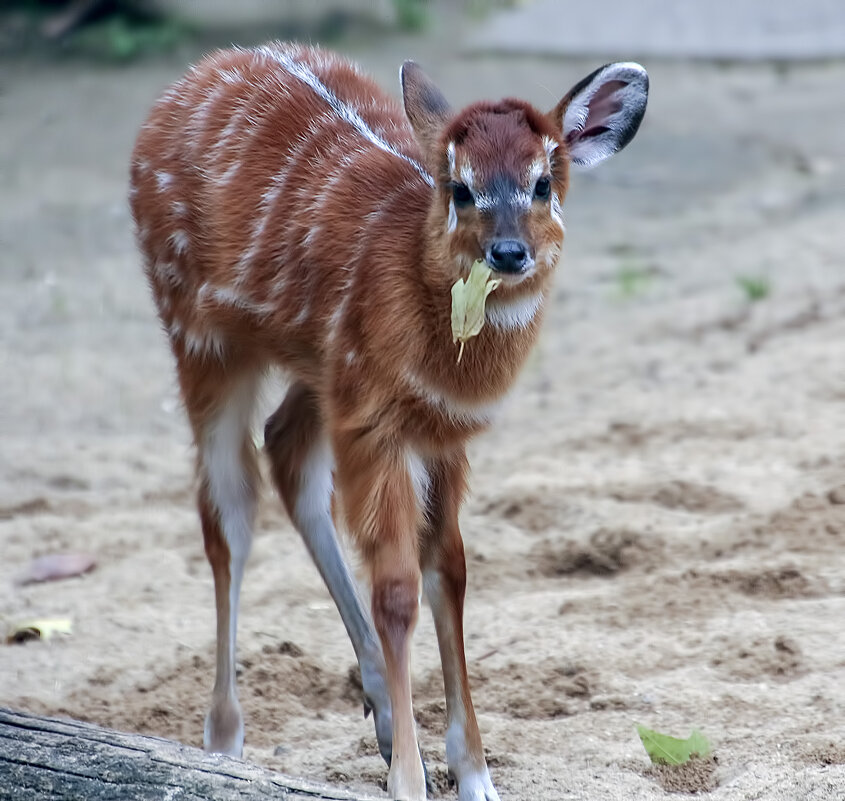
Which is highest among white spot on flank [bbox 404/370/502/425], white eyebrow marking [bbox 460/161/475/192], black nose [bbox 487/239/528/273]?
white eyebrow marking [bbox 460/161/475/192]

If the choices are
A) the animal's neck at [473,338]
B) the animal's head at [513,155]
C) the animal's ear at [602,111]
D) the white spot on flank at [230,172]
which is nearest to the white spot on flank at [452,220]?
the animal's head at [513,155]

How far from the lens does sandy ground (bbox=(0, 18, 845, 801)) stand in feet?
14.8

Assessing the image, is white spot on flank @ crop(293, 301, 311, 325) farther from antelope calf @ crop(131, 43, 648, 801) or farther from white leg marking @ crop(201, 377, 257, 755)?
white leg marking @ crop(201, 377, 257, 755)

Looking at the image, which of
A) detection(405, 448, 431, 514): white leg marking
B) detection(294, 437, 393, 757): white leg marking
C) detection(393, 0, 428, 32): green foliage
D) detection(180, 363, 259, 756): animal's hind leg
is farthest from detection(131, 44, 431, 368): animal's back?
detection(393, 0, 428, 32): green foliage

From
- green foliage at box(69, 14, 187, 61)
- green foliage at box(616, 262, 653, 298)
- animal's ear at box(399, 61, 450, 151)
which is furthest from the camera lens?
green foliage at box(69, 14, 187, 61)

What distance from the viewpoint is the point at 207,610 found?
5.55m

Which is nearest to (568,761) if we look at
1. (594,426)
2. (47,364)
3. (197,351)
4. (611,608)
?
(611,608)

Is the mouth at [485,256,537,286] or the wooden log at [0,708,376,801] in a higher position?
the mouth at [485,256,537,286]

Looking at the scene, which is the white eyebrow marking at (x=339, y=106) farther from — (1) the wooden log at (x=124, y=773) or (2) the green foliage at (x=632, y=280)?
(2) the green foliage at (x=632, y=280)

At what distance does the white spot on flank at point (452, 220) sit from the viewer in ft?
13.3

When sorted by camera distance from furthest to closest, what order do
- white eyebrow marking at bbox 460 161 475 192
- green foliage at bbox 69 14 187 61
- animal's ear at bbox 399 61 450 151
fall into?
green foliage at bbox 69 14 187 61 < animal's ear at bbox 399 61 450 151 < white eyebrow marking at bbox 460 161 475 192

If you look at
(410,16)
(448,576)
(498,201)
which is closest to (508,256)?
(498,201)

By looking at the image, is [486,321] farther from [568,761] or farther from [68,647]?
[68,647]

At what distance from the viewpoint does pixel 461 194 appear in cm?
405
